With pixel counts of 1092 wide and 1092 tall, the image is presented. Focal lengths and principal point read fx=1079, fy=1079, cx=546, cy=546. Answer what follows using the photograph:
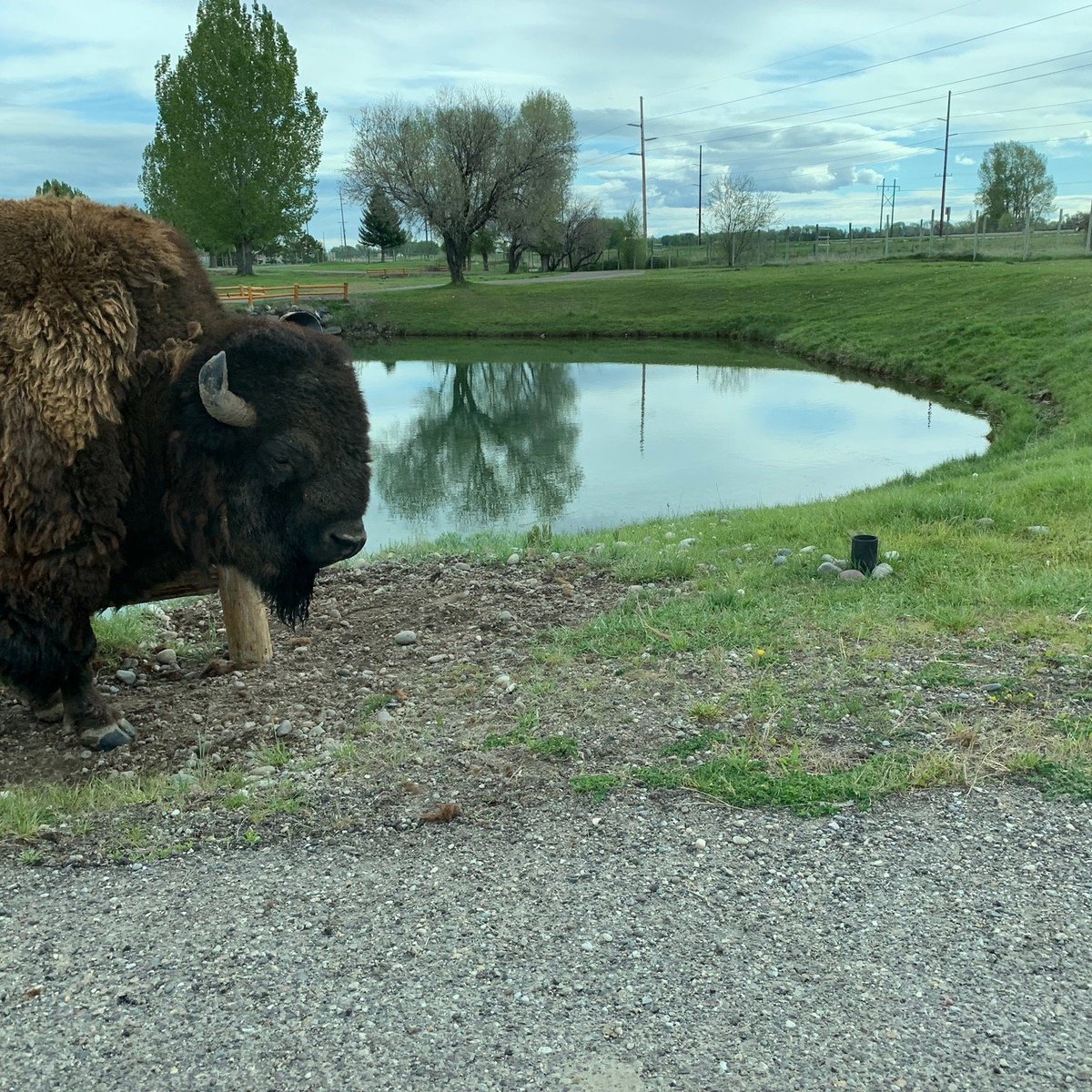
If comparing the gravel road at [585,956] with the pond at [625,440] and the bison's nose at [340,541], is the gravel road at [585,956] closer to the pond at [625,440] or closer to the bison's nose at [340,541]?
the bison's nose at [340,541]

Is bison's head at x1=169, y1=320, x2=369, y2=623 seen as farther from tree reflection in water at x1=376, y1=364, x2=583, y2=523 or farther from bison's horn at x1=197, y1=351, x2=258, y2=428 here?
tree reflection in water at x1=376, y1=364, x2=583, y2=523

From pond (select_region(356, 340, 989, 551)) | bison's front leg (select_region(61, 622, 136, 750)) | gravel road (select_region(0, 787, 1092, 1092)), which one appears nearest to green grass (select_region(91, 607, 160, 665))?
bison's front leg (select_region(61, 622, 136, 750))

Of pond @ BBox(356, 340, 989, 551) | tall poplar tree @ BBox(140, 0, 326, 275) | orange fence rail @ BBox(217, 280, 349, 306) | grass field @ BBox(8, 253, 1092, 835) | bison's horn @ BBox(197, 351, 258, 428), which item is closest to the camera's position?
grass field @ BBox(8, 253, 1092, 835)

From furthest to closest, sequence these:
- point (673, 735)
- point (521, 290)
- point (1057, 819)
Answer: point (521, 290) < point (673, 735) < point (1057, 819)

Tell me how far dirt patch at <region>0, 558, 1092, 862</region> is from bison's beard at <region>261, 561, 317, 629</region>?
508 mm

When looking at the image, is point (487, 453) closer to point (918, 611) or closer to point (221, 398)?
point (918, 611)

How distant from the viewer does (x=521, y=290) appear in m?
57.8

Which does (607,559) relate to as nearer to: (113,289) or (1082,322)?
(113,289)

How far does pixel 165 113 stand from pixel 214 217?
695 centimetres

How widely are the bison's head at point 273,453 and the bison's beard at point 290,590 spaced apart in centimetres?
8

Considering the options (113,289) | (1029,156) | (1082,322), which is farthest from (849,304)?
(1029,156)

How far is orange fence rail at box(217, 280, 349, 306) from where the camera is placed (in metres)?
47.8

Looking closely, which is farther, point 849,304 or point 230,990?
point 849,304

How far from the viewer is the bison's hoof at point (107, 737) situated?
5.83 metres
